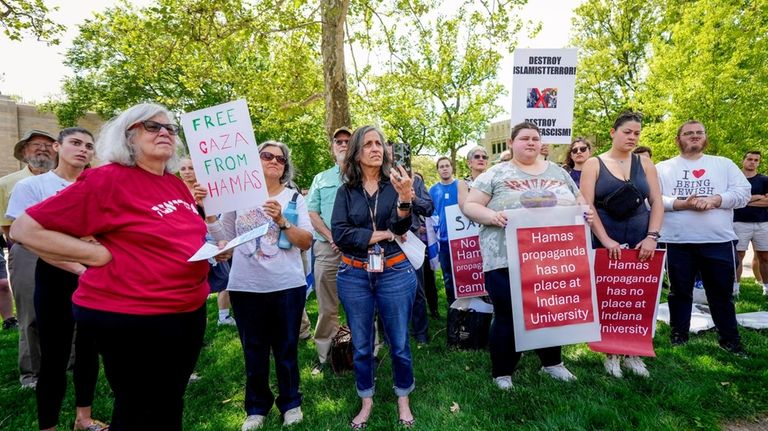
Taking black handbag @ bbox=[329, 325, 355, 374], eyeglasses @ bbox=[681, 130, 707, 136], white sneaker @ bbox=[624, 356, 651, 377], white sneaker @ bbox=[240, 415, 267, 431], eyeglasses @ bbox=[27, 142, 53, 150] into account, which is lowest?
white sneaker @ bbox=[624, 356, 651, 377]

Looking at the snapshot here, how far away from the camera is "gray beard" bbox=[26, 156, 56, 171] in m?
3.94

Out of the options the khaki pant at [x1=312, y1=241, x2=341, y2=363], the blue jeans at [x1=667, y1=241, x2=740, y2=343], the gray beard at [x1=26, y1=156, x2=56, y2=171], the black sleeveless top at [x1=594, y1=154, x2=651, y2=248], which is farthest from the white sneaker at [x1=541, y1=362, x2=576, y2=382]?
the gray beard at [x1=26, y1=156, x2=56, y2=171]

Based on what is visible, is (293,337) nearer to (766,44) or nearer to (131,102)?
(766,44)

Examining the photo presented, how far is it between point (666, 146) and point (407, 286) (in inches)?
475

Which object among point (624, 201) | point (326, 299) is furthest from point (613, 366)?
point (326, 299)

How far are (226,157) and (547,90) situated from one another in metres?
3.29

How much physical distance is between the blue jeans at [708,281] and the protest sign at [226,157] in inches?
165

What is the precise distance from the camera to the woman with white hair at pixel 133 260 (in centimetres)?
174

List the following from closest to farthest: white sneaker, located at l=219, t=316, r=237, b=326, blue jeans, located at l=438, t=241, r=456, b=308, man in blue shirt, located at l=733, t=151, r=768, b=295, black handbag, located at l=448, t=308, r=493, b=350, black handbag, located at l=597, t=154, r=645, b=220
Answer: black handbag, located at l=597, t=154, r=645, b=220 → black handbag, located at l=448, t=308, r=493, b=350 → blue jeans, located at l=438, t=241, r=456, b=308 → white sneaker, located at l=219, t=316, r=237, b=326 → man in blue shirt, located at l=733, t=151, r=768, b=295

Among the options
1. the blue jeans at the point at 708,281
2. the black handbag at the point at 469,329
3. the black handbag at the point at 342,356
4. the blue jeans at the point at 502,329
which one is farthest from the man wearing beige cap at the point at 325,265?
the blue jeans at the point at 708,281

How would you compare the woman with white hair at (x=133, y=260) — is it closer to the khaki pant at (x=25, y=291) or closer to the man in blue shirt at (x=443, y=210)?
the khaki pant at (x=25, y=291)

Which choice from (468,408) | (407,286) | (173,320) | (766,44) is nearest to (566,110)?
(407,286)

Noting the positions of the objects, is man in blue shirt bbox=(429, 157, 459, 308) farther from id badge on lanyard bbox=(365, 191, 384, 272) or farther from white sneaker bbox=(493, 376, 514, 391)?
id badge on lanyard bbox=(365, 191, 384, 272)

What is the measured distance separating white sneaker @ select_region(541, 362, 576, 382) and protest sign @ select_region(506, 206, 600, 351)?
1.24 ft
